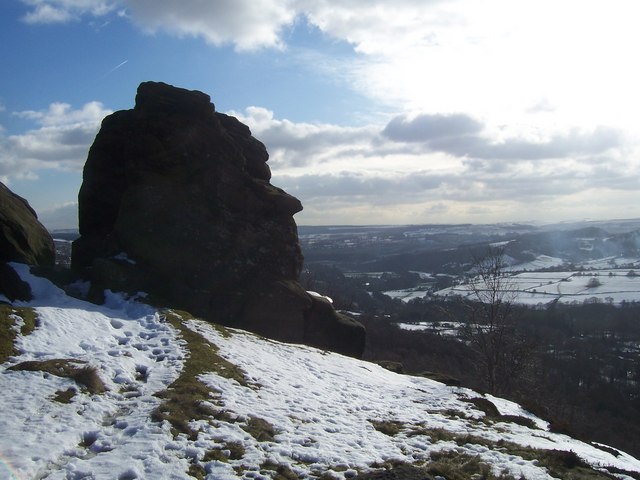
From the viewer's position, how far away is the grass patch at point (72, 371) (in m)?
12.9

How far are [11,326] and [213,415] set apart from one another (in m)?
7.63

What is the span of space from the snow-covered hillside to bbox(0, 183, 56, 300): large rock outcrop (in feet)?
2.78

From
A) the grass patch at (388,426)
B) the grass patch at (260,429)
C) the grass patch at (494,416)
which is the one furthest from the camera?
the grass patch at (494,416)

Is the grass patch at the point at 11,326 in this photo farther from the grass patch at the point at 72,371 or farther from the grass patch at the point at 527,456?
the grass patch at the point at 527,456

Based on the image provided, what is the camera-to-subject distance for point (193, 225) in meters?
27.2

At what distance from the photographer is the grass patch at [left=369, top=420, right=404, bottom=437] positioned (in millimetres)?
14727

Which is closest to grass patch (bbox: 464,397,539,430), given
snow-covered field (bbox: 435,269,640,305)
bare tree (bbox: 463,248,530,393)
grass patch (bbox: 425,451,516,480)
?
grass patch (bbox: 425,451,516,480)

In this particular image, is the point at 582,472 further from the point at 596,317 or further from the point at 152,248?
the point at 596,317

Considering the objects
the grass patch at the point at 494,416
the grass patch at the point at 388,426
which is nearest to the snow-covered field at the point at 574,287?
the grass patch at the point at 494,416

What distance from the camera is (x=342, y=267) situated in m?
197

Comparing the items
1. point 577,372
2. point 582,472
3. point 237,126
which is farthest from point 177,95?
point 577,372

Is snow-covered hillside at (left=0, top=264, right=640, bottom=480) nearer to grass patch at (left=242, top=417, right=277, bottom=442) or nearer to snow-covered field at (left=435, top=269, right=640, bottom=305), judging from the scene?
grass patch at (left=242, top=417, right=277, bottom=442)

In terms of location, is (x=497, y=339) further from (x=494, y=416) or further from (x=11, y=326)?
(x=11, y=326)

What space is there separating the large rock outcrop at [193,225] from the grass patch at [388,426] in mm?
12416
